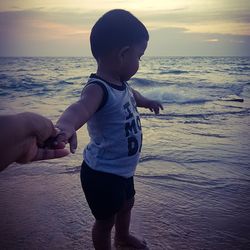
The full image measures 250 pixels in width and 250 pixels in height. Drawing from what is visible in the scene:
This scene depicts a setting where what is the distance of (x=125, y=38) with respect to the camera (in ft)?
7.34

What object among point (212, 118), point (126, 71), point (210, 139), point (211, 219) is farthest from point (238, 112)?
point (126, 71)

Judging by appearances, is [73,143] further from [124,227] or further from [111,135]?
[124,227]

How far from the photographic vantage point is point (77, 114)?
1.74m

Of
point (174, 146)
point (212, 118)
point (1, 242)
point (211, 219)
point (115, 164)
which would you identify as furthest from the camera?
point (212, 118)

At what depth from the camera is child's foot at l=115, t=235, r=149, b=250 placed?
93.8 inches

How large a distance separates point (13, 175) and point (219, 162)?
7.70 feet

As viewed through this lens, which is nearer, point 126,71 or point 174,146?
point 126,71

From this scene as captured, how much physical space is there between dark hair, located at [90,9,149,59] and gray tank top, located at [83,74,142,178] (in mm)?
220

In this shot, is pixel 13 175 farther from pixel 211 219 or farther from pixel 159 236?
pixel 211 219

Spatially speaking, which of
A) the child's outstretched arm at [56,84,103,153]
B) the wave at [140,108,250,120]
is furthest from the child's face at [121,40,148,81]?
the wave at [140,108,250,120]

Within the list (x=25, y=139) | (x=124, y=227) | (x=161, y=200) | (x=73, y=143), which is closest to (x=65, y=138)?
(x=73, y=143)

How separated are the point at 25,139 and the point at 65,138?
0.19 meters

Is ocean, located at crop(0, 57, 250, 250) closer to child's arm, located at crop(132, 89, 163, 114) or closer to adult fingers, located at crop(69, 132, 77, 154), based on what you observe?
child's arm, located at crop(132, 89, 163, 114)

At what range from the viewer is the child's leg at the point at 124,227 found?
2.44m
